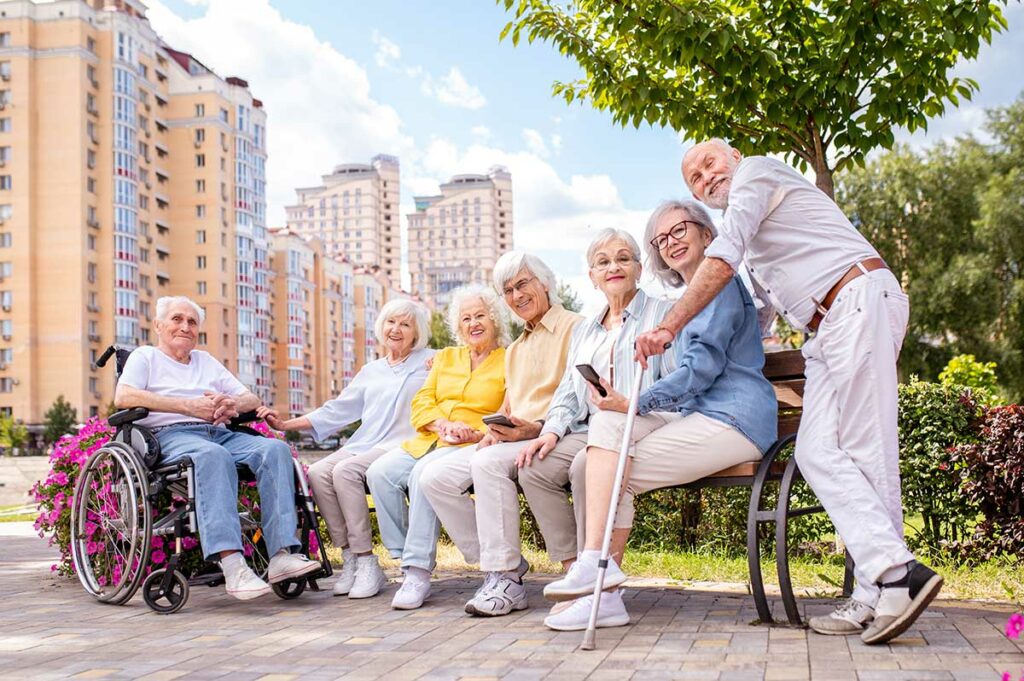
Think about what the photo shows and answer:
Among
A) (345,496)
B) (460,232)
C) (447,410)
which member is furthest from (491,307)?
(460,232)

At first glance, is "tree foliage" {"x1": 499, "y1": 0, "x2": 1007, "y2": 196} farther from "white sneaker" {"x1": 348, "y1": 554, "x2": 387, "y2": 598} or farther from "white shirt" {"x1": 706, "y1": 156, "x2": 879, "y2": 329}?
"white sneaker" {"x1": 348, "y1": 554, "x2": 387, "y2": 598}

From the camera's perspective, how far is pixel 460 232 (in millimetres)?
174875

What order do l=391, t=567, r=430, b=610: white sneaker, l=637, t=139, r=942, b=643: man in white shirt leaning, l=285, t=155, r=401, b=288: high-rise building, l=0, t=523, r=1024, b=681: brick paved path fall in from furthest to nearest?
l=285, t=155, r=401, b=288: high-rise building → l=391, t=567, r=430, b=610: white sneaker → l=637, t=139, r=942, b=643: man in white shirt leaning → l=0, t=523, r=1024, b=681: brick paved path

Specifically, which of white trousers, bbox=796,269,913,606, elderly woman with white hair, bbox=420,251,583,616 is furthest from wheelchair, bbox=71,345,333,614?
white trousers, bbox=796,269,913,606

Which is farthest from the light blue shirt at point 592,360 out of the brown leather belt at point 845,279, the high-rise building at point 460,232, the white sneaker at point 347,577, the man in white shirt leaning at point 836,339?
the high-rise building at point 460,232

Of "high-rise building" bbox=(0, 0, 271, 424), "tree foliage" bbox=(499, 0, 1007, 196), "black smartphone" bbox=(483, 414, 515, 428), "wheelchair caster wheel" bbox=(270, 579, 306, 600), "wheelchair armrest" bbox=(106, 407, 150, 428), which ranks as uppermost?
"high-rise building" bbox=(0, 0, 271, 424)

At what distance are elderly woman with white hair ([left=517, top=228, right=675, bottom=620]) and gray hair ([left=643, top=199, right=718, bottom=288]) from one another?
104mm

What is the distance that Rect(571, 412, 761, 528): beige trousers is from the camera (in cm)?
412

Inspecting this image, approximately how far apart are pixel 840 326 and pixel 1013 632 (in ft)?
4.55

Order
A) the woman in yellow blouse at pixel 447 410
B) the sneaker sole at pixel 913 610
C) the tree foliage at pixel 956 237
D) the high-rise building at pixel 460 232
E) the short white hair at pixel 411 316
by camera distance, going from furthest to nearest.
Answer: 1. the high-rise building at pixel 460 232
2. the tree foliage at pixel 956 237
3. the short white hair at pixel 411 316
4. the woman in yellow blouse at pixel 447 410
5. the sneaker sole at pixel 913 610

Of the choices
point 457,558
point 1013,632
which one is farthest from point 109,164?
point 1013,632

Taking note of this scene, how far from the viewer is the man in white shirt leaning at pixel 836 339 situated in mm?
3738

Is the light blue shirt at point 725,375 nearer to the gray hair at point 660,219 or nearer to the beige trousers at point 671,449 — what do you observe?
the beige trousers at point 671,449

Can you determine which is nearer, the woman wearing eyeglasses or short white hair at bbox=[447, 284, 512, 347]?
the woman wearing eyeglasses
